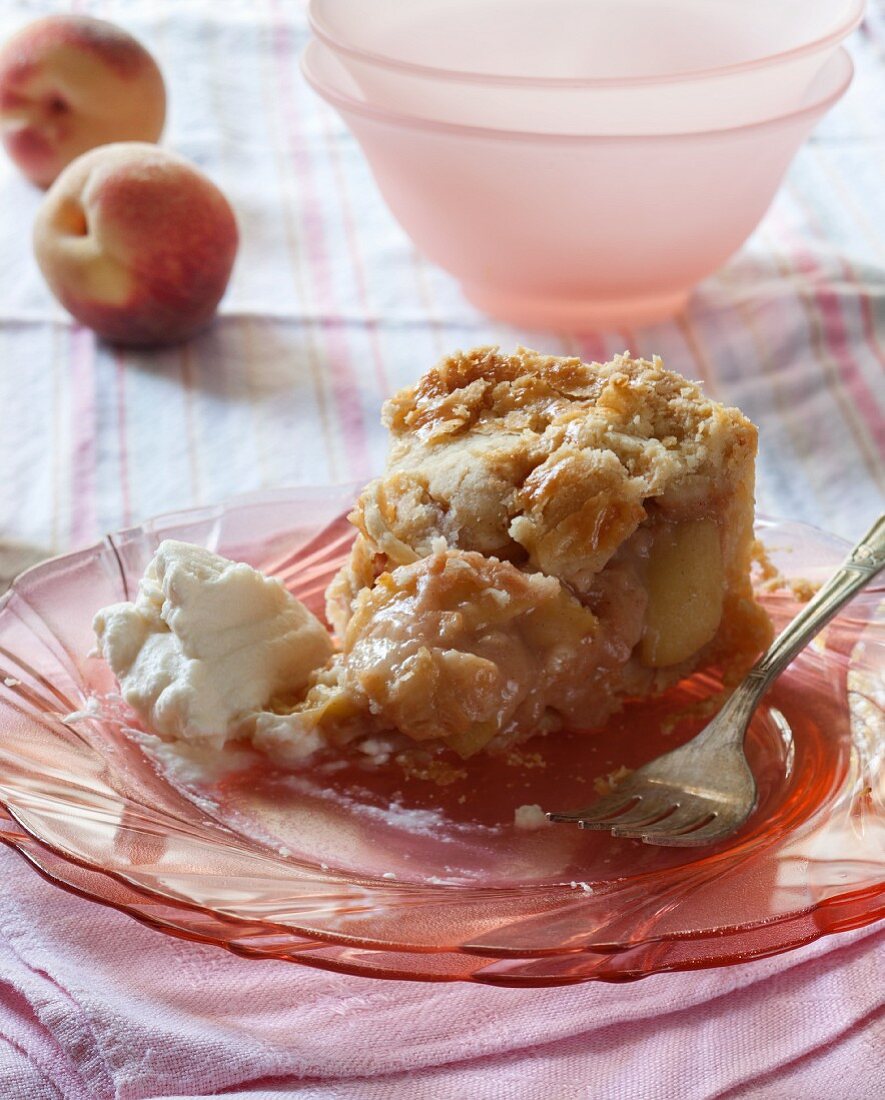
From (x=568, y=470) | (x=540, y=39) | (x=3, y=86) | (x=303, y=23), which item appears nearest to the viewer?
(x=568, y=470)

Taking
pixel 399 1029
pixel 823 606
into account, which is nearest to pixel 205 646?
pixel 399 1029

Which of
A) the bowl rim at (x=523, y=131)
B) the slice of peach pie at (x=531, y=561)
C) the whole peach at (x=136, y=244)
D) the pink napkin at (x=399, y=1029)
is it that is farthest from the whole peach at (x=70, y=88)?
the pink napkin at (x=399, y=1029)

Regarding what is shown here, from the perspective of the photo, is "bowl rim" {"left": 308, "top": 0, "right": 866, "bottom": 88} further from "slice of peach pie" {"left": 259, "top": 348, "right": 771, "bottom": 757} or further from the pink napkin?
the pink napkin

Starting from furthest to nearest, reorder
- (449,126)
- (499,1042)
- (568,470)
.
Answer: (449,126)
(568,470)
(499,1042)

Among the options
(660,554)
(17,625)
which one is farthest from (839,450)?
(17,625)

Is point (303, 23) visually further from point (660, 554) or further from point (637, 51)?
point (660, 554)

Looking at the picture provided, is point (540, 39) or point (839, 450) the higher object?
point (540, 39)

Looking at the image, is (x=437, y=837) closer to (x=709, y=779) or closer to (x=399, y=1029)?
(x=399, y=1029)
